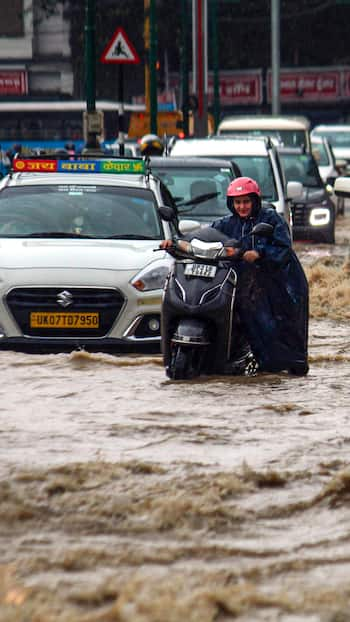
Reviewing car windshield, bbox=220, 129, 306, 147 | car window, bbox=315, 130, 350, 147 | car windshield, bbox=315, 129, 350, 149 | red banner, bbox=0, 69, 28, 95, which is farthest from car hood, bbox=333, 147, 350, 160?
red banner, bbox=0, 69, 28, 95

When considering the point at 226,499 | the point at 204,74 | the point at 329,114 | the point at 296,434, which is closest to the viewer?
the point at 226,499

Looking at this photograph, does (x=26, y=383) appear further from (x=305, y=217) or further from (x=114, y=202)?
(x=305, y=217)

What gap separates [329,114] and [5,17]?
53.7 ft

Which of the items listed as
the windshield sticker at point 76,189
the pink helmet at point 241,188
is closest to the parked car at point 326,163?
the windshield sticker at point 76,189

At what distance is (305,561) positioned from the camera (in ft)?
20.5

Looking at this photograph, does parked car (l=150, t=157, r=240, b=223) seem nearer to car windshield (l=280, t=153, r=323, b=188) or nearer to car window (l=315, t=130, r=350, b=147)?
car windshield (l=280, t=153, r=323, b=188)

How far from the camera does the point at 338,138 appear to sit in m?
50.8

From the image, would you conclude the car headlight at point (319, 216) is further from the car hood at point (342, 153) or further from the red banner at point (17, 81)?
the red banner at point (17, 81)

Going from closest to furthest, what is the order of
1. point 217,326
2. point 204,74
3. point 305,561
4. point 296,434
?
point 305,561 → point 296,434 → point 217,326 → point 204,74

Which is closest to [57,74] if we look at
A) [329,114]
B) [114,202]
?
[329,114]

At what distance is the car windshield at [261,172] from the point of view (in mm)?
20656

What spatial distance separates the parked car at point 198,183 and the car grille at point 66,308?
17.6ft

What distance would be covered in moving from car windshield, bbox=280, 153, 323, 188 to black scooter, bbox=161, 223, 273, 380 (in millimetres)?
16839

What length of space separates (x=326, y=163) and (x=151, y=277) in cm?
2416
